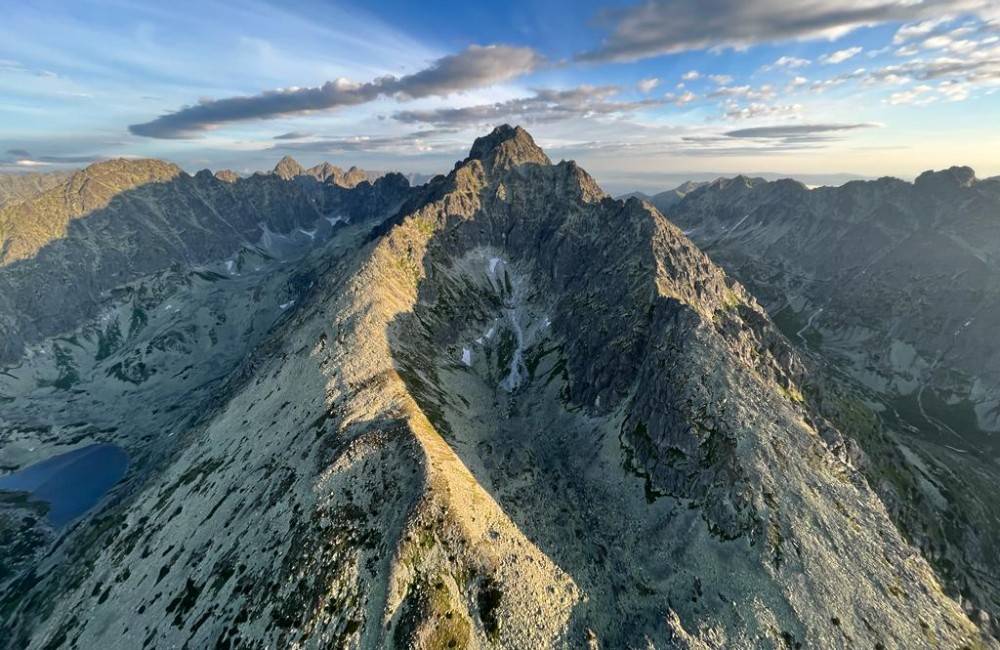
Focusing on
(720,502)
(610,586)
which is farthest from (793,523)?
(610,586)

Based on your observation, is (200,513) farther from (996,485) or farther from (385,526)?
(996,485)

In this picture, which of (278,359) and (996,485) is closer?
(278,359)

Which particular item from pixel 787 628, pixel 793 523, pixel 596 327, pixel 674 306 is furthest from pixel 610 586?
pixel 596 327

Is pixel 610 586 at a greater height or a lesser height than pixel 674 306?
lesser

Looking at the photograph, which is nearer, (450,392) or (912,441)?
(450,392)

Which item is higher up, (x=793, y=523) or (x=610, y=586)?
(x=793, y=523)

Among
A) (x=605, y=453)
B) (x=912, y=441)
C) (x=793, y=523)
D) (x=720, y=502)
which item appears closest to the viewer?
(x=793, y=523)

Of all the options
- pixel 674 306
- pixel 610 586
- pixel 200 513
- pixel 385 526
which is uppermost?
pixel 674 306

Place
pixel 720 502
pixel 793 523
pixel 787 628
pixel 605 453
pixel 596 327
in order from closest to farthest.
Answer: pixel 787 628 → pixel 793 523 → pixel 720 502 → pixel 605 453 → pixel 596 327

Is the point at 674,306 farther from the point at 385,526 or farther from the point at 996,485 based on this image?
the point at 996,485
